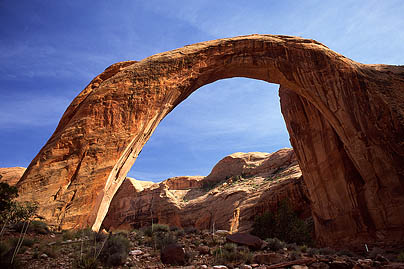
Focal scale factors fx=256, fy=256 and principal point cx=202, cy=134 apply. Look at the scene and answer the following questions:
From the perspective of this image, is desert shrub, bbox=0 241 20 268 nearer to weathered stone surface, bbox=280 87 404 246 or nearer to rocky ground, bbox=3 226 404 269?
rocky ground, bbox=3 226 404 269

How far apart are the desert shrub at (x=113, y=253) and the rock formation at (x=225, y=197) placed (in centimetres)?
1765

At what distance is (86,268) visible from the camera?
423 cm

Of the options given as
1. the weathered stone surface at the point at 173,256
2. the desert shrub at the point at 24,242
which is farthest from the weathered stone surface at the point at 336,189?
the desert shrub at the point at 24,242

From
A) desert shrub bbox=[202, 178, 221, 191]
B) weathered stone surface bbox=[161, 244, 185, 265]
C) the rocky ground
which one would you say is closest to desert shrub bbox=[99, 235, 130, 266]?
the rocky ground

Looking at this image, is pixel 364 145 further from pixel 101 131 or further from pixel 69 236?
pixel 69 236

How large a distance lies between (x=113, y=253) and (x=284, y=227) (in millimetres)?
15517

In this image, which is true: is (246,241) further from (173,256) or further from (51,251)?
(51,251)

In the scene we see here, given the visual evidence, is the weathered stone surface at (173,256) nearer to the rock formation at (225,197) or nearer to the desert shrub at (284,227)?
the desert shrub at (284,227)

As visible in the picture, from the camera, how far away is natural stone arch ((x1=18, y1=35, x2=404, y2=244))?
783 cm

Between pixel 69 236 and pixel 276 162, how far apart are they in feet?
90.7

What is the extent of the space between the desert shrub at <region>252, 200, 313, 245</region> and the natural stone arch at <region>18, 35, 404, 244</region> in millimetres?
2417

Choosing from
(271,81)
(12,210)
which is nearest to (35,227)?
(12,210)

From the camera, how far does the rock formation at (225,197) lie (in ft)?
71.9

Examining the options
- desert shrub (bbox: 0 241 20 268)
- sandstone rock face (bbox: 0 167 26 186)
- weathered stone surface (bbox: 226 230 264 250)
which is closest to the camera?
desert shrub (bbox: 0 241 20 268)
